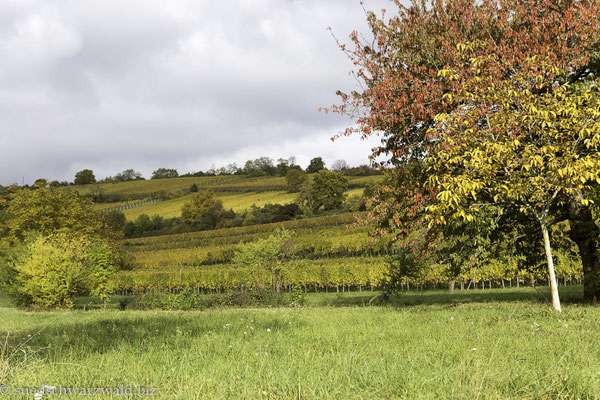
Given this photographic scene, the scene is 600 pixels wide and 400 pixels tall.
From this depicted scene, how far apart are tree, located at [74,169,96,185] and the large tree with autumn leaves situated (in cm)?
14166

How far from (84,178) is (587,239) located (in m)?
146

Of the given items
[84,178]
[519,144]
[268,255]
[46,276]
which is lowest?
[268,255]

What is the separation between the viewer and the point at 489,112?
10.0 metres

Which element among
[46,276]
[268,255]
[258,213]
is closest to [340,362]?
Answer: [268,255]

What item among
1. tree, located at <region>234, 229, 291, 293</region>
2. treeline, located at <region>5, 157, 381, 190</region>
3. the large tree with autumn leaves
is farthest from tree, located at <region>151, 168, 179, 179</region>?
the large tree with autumn leaves

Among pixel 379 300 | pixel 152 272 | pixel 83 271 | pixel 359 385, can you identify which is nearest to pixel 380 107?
pixel 359 385

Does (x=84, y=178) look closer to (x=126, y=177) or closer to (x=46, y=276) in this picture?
(x=126, y=177)

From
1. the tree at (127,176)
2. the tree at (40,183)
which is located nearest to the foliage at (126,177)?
the tree at (127,176)

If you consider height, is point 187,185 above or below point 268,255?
above

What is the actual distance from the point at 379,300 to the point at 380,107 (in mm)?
11613

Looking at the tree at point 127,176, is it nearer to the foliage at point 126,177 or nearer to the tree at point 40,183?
the foliage at point 126,177

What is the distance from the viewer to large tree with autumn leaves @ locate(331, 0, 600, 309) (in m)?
9.19

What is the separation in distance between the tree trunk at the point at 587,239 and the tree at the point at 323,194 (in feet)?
229

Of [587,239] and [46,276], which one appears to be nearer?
[587,239]
